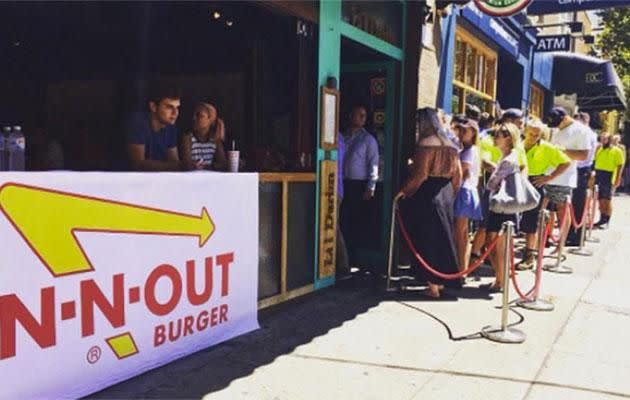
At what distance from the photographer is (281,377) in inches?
146

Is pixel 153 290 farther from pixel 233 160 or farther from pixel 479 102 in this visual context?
pixel 479 102

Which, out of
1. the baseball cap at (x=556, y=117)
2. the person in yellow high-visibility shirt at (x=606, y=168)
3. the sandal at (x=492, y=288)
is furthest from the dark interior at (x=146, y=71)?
the person in yellow high-visibility shirt at (x=606, y=168)

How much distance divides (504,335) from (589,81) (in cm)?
1107

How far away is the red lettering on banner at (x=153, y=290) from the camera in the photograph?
358 cm

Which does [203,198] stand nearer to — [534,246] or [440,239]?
[440,239]

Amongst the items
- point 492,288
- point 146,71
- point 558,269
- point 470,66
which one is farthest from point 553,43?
point 146,71

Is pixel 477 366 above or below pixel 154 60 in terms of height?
below

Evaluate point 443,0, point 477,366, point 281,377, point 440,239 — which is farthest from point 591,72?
point 281,377

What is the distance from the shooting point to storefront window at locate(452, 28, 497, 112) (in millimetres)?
8766

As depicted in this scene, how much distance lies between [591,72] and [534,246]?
316 inches

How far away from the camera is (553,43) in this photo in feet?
38.6

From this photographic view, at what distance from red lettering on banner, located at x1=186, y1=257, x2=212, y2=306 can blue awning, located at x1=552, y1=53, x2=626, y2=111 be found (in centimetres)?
1200

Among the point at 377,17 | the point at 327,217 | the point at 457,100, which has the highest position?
the point at 377,17

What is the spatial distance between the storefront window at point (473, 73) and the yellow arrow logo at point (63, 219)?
20.5 feet
